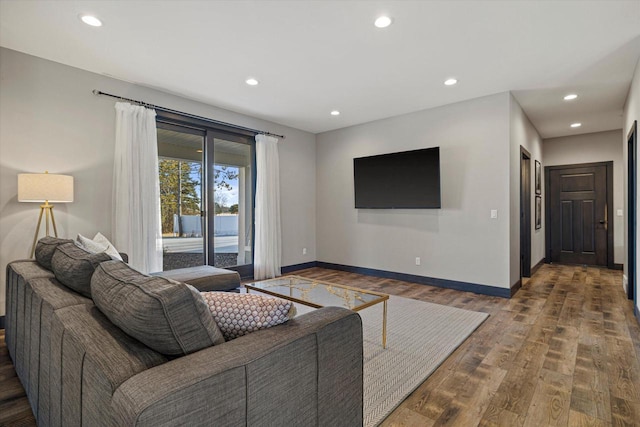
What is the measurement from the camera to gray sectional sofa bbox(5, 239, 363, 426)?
794 mm

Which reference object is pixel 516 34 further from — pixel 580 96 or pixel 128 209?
pixel 128 209

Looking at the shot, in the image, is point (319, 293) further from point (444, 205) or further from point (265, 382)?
point (444, 205)

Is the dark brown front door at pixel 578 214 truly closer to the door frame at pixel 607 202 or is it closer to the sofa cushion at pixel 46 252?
the door frame at pixel 607 202

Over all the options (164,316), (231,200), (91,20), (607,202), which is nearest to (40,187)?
(91,20)

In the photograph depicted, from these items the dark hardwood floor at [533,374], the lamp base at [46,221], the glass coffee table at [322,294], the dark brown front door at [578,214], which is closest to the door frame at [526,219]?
the dark hardwood floor at [533,374]

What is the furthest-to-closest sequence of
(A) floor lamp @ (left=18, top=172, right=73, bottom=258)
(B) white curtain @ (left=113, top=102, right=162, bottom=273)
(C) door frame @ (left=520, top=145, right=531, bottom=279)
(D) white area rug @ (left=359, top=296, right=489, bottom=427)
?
(C) door frame @ (left=520, top=145, right=531, bottom=279)
(B) white curtain @ (left=113, top=102, right=162, bottom=273)
(A) floor lamp @ (left=18, top=172, right=73, bottom=258)
(D) white area rug @ (left=359, top=296, right=489, bottom=427)

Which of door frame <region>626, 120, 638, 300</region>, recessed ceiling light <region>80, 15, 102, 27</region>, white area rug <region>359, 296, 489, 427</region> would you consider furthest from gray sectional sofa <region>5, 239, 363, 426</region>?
door frame <region>626, 120, 638, 300</region>

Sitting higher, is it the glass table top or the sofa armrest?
the sofa armrest

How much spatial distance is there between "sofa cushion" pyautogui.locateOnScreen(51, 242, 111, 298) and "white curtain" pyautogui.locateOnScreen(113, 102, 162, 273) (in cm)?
207

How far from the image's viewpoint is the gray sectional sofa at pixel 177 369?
79 cm

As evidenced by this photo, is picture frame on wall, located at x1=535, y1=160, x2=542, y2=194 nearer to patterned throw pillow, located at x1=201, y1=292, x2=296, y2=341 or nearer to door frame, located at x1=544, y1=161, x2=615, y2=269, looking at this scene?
door frame, located at x1=544, y1=161, x2=615, y2=269

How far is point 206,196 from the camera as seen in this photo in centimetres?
463

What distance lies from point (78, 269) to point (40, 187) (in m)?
1.91

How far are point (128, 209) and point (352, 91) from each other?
3.06 m
